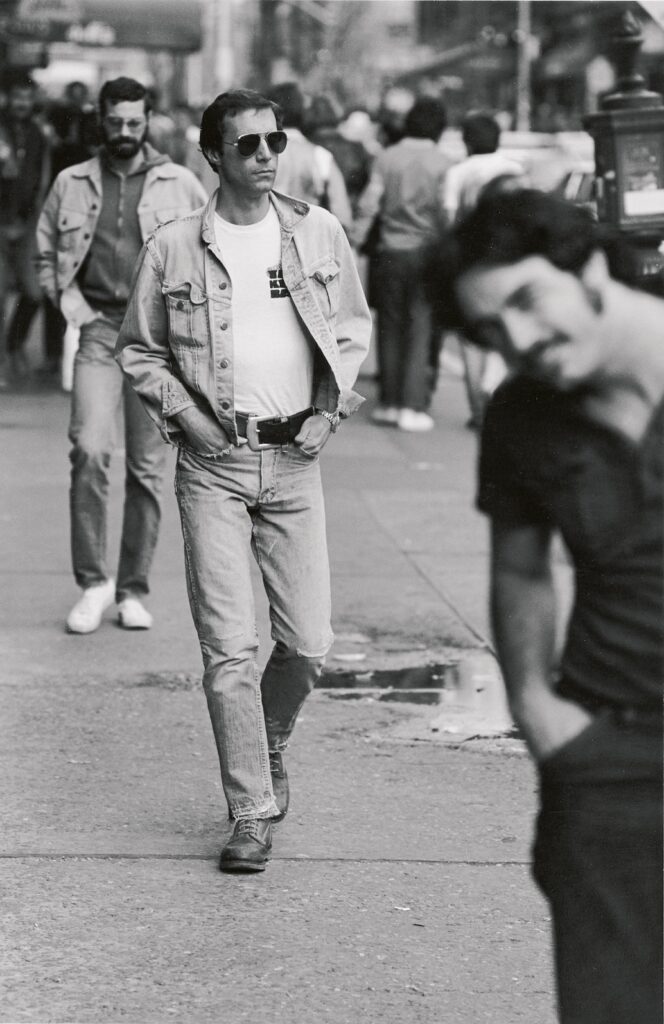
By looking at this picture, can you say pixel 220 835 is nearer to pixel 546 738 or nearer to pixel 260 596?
pixel 546 738

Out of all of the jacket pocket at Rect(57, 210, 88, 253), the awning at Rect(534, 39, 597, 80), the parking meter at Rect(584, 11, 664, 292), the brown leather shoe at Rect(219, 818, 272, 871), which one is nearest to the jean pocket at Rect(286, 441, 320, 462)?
the brown leather shoe at Rect(219, 818, 272, 871)

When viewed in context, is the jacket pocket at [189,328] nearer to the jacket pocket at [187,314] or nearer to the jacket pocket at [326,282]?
the jacket pocket at [187,314]

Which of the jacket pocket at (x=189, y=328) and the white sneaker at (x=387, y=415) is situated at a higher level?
the jacket pocket at (x=189, y=328)

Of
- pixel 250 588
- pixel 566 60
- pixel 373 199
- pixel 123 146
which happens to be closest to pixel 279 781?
pixel 250 588

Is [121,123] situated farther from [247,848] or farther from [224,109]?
[247,848]

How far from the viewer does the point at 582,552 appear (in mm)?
2656

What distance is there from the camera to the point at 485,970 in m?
4.25

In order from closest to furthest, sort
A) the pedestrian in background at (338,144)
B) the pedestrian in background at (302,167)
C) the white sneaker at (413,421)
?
the pedestrian in background at (302,167) < the white sneaker at (413,421) < the pedestrian in background at (338,144)

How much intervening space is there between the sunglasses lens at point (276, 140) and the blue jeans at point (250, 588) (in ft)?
2.61

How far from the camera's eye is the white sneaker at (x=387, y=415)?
1361cm

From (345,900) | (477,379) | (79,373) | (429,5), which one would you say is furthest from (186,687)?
(429,5)

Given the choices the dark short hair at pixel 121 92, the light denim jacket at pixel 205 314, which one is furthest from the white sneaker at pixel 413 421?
the light denim jacket at pixel 205 314

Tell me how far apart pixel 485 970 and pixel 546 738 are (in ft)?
5.67

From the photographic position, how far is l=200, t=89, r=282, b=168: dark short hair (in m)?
4.90
